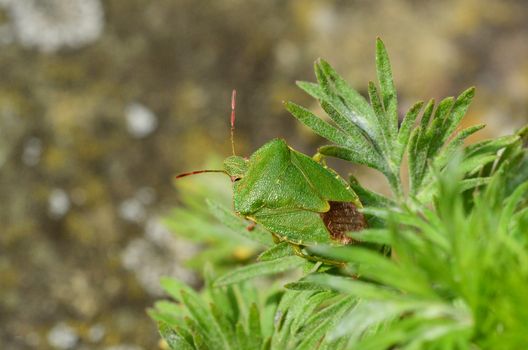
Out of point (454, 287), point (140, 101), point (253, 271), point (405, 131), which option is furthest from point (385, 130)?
point (140, 101)

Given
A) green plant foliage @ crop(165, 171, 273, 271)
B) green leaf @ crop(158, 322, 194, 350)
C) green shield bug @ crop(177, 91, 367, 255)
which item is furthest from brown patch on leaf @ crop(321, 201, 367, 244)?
green plant foliage @ crop(165, 171, 273, 271)

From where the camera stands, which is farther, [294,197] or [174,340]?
[294,197]

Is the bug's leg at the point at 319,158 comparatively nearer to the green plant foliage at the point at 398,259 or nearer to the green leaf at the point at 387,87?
the green plant foliage at the point at 398,259

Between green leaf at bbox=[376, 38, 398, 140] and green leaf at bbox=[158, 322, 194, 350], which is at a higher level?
green leaf at bbox=[376, 38, 398, 140]

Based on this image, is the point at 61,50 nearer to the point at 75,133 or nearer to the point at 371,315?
the point at 75,133

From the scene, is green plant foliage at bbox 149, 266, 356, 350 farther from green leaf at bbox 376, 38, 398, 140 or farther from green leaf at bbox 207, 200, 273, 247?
green leaf at bbox 376, 38, 398, 140

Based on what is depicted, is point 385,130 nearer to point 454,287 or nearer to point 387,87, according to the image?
point 387,87
